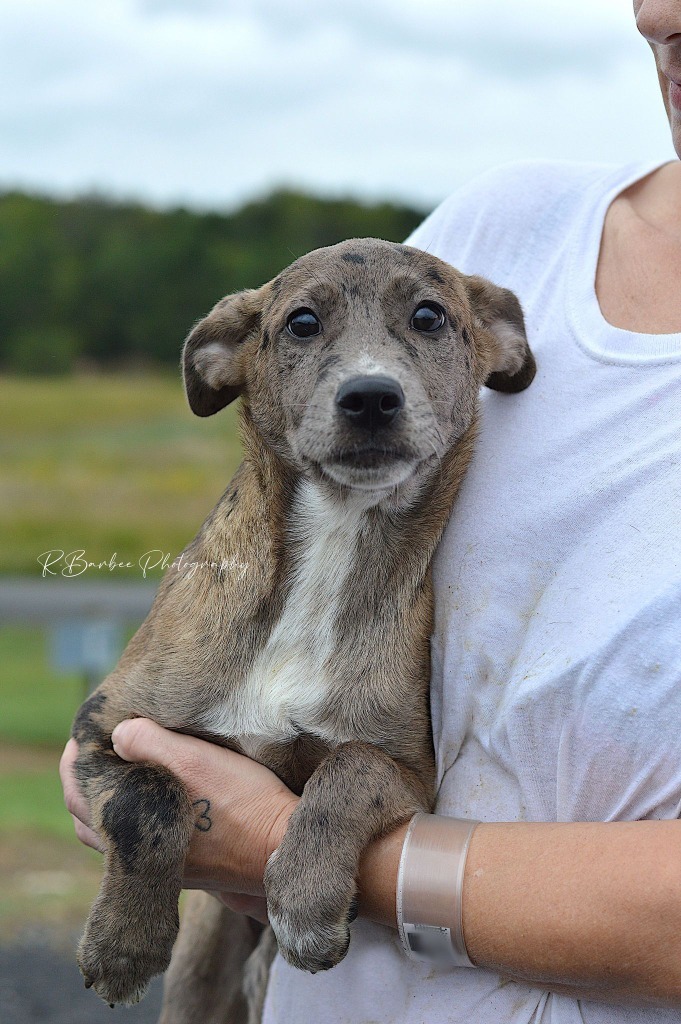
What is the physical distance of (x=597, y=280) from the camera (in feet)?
6.77

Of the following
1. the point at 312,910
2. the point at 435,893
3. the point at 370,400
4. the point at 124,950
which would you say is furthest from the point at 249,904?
the point at 370,400

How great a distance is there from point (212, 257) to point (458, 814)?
9.21 metres

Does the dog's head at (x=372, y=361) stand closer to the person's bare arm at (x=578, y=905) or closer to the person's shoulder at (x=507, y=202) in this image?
the person's shoulder at (x=507, y=202)

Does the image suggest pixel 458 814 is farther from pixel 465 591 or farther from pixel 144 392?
pixel 144 392

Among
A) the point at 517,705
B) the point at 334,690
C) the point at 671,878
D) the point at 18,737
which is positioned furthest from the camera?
the point at 18,737

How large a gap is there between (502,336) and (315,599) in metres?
0.68

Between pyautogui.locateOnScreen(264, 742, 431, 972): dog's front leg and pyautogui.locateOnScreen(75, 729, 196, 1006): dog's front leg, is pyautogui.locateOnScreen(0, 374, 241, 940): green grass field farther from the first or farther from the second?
pyautogui.locateOnScreen(264, 742, 431, 972): dog's front leg

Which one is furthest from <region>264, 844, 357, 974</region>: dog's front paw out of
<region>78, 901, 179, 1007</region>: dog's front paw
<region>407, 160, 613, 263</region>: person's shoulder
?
<region>407, 160, 613, 263</region>: person's shoulder

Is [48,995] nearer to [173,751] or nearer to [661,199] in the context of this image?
[173,751]

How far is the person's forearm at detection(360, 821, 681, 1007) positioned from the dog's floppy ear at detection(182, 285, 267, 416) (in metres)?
1.21

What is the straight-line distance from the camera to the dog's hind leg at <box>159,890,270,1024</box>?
263cm

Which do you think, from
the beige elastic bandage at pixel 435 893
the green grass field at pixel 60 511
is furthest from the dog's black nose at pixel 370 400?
the green grass field at pixel 60 511

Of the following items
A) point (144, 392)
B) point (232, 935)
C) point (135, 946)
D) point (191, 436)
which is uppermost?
point (135, 946)

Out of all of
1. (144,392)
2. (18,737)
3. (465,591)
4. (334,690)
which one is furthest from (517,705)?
(144,392)
